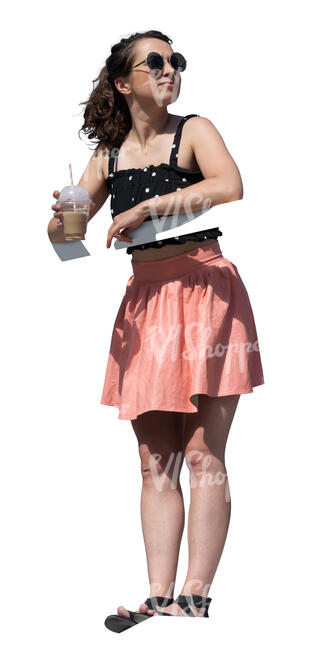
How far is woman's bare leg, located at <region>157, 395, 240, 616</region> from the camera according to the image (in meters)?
5.89

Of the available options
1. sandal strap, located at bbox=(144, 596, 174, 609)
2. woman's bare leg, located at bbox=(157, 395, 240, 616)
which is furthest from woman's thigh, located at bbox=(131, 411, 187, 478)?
sandal strap, located at bbox=(144, 596, 174, 609)

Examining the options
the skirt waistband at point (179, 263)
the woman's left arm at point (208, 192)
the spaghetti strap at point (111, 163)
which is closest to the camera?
the woman's left arm at point (208, 192)

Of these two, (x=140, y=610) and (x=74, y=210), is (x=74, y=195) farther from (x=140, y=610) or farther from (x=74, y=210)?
(x=140, y=610)

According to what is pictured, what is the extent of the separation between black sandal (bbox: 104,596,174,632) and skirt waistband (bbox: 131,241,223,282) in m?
1.19

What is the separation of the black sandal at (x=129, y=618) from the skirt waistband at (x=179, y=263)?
119 centimetres

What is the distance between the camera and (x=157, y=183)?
5898 mm

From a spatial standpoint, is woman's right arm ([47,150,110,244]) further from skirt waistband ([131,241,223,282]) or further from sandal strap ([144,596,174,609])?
sandal strap ([144,596,174,609])

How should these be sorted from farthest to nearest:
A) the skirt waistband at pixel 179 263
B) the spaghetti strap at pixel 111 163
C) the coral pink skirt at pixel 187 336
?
the spaghetti strap at pixel 111 163
the skirt waistband at pixel 179 263
the coral pink skirt at pixel 187 336

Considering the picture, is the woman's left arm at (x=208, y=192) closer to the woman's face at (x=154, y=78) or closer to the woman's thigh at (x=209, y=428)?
the woman's face at (x=154, y=78)

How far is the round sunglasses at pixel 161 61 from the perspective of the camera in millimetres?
5879

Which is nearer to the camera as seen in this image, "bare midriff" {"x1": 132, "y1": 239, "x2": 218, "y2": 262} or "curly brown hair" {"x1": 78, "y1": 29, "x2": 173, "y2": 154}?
"bare midriff" {"x1": 132, "y1": 239, "x2": 218, "y2": 262}

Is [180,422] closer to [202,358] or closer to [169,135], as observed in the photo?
[202,358]

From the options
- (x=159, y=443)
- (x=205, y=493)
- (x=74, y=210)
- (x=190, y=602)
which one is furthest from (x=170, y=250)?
(x=190, y=602)

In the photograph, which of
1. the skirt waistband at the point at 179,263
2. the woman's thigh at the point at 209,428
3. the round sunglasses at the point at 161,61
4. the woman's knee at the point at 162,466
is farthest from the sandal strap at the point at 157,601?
the round sunglasses at the point at 161,61
